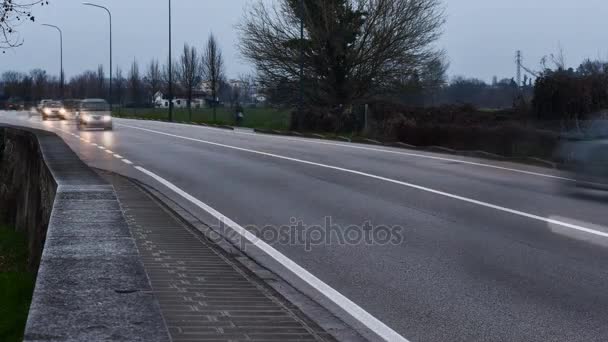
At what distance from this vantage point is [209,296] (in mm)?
7199

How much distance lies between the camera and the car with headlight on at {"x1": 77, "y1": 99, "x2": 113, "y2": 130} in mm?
45219

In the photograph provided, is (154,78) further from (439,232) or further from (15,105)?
(439,232)

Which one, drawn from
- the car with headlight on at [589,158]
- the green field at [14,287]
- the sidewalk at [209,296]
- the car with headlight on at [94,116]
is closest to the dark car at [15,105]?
the car with headlight on at [94,116]

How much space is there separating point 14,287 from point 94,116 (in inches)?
1400

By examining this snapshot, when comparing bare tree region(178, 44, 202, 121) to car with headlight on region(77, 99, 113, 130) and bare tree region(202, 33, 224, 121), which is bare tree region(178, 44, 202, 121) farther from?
car with headlight on region(77, 99, 113, 130)

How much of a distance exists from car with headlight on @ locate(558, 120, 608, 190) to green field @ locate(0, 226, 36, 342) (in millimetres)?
9107

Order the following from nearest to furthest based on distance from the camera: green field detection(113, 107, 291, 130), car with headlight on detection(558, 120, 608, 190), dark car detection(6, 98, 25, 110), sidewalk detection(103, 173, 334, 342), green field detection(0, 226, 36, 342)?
sidewalk detection(103, 173, 334, 342), green field detection(0, 226, 36, 342), car with headlight on detection(558, 120, 608, 190), green field detection(113, 107, 291, 130), dark car detection(6, 98, 25, 110)

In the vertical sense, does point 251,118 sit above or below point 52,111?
below

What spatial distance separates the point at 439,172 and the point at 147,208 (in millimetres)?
7717

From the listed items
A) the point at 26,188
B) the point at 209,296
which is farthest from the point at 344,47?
the point at 209,296

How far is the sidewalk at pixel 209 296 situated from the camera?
611 centimetres

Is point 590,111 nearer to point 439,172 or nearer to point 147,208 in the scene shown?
point 439,172

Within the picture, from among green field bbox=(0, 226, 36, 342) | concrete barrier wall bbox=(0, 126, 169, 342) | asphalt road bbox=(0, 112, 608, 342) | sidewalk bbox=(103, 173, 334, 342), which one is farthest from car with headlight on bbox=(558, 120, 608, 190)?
green field bbox=(0, 226, 36, 342)

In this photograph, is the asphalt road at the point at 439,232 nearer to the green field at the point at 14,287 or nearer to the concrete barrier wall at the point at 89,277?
the concrete barrier wall at the point at 89,277
